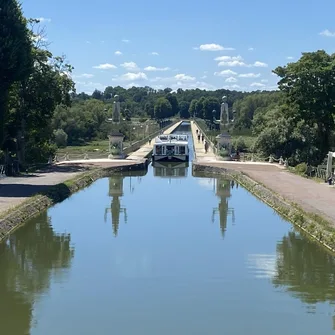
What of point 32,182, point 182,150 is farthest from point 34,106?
point 182,150

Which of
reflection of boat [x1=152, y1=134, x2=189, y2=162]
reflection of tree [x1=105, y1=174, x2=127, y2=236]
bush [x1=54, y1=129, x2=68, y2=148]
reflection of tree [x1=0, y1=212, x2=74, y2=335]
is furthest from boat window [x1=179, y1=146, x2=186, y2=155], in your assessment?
reflection of tree [x1=0, y1=212, x2=74, y2=335]

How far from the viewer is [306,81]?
4500 centimetres

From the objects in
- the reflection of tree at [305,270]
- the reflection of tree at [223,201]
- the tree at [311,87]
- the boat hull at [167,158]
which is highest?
the tree at [311,87]

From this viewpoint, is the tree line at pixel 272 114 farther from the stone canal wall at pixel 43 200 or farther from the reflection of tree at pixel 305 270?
the reflection of tree at pixel 305 270

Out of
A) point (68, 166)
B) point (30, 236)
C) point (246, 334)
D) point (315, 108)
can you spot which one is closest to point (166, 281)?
point (246, 334)

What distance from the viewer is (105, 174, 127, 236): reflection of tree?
79.4ft

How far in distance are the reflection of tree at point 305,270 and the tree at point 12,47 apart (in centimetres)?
1577

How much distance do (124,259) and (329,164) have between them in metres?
20.2

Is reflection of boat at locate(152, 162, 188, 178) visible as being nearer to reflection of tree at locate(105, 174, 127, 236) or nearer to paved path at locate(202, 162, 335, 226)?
paved path at locate(202, 162, 335, 226)

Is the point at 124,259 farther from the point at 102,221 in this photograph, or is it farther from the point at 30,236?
the point at 102,221

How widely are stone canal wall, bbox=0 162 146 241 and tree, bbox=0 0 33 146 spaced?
5.24 meters

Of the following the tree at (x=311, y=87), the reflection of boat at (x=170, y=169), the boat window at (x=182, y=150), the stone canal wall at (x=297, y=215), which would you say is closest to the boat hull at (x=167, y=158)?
the reflection of boat at (x=170, y=169)

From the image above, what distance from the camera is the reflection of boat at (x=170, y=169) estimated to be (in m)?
45.8

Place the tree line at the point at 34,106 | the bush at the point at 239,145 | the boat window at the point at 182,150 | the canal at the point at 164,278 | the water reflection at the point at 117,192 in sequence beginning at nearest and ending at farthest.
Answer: the canal at the point at 164,278 → the water reflection at the point at 117,192 → the tree line at the point at 34,106 → the boat window at the point at 182,150 → the bush at the point at 239,145
